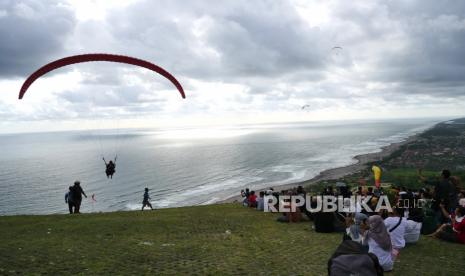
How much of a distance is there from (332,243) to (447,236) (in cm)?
397

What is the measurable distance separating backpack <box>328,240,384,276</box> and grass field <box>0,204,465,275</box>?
4514mm

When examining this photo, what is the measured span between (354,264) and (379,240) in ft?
14.0

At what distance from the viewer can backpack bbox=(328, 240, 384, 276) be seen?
4.62m

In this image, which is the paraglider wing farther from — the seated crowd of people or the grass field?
the seated crowd of people

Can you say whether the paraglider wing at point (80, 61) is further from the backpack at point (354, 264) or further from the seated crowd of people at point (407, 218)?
the backpack at point (354, 264)

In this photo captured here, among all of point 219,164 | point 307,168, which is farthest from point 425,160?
point 219,164

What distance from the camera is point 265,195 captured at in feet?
65.6

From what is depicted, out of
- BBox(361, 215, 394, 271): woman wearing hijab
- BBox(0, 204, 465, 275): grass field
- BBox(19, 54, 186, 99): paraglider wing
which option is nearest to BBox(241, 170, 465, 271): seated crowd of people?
BBox(361, 215, 394, 271): woman wearing hijab

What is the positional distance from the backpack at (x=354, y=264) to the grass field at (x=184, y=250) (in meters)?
4.51

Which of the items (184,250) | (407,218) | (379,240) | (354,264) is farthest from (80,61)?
(354,264)

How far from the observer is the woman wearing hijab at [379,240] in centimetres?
833

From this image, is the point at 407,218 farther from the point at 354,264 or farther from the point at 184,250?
the point at 354,264

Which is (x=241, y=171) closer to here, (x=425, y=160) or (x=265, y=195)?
(x=425, y=160)

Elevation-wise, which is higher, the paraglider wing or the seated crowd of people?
the paraglider wing
